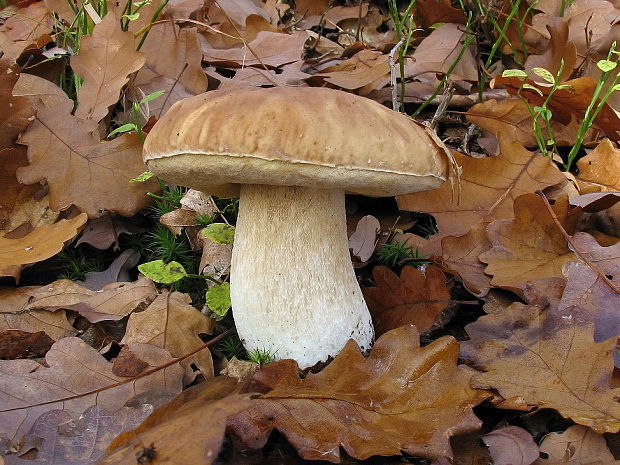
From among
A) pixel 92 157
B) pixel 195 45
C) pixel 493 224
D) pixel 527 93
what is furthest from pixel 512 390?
pixel 195 45

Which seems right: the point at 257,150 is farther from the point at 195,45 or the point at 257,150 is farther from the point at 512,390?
the point at 195,45

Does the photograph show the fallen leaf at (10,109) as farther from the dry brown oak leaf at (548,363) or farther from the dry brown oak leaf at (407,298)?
the dry brown oak leaf at (548,363)

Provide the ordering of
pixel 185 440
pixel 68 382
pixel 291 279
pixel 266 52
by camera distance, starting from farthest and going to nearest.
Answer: pixel 266 52
pixel 291 279
pixel 68 382
pixel 185 440

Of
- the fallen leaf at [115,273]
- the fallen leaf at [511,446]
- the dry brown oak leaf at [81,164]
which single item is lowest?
the fallen leaf at [115,273]

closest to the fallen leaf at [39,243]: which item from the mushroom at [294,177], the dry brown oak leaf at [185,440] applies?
the mushroom at [294,177]

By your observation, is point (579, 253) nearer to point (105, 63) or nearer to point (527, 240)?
point (527, 240)

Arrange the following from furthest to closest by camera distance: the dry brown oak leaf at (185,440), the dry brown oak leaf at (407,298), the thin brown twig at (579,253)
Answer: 1. the dry brown oak leaf at (407,298)
2. the thin brown twig at (579,253)
3. the dry brown oak leaf at (185,440)

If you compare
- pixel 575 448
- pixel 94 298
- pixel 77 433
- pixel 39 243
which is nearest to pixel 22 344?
pixel 94 298
